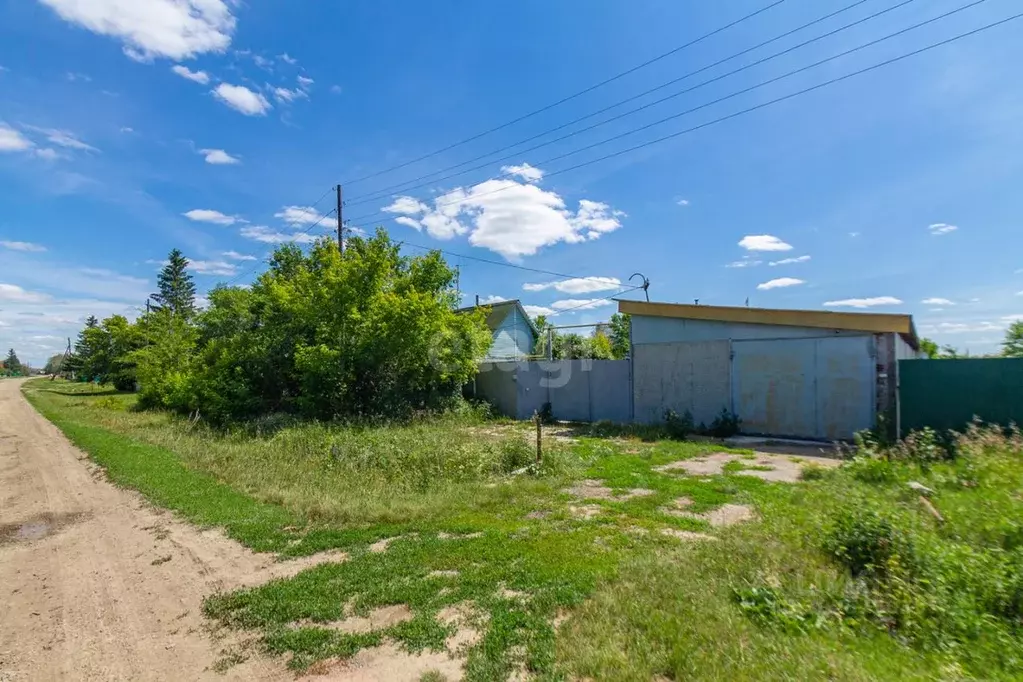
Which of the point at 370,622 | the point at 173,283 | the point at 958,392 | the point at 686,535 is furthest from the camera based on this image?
the point at 173,283

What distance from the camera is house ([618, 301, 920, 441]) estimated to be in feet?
33.0

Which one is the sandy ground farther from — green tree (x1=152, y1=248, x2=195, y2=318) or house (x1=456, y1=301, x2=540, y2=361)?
green tree (x1=152, y1=248, x2=195, y2=318)

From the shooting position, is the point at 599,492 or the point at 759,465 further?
the point at 759,465

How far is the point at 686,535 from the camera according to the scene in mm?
4711

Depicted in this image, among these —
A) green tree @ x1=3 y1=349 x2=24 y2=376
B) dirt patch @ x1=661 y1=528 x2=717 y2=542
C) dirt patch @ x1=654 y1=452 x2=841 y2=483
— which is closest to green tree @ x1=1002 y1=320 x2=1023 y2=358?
dirt patch @ x1=654 y1=452 x2=841 y2=483

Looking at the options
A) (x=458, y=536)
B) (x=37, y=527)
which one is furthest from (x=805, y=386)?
(x=37, y=527)

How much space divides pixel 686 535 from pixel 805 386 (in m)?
7.84

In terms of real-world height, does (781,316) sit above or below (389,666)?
above

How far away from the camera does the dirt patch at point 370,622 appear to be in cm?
318

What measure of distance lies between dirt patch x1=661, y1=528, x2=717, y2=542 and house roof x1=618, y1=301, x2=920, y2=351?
8572mm

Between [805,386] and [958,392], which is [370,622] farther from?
[958,392]

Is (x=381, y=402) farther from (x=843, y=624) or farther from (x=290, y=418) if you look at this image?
(x=843, y=624)

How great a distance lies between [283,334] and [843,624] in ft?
47.6

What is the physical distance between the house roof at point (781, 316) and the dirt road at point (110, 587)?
11.5 meters
